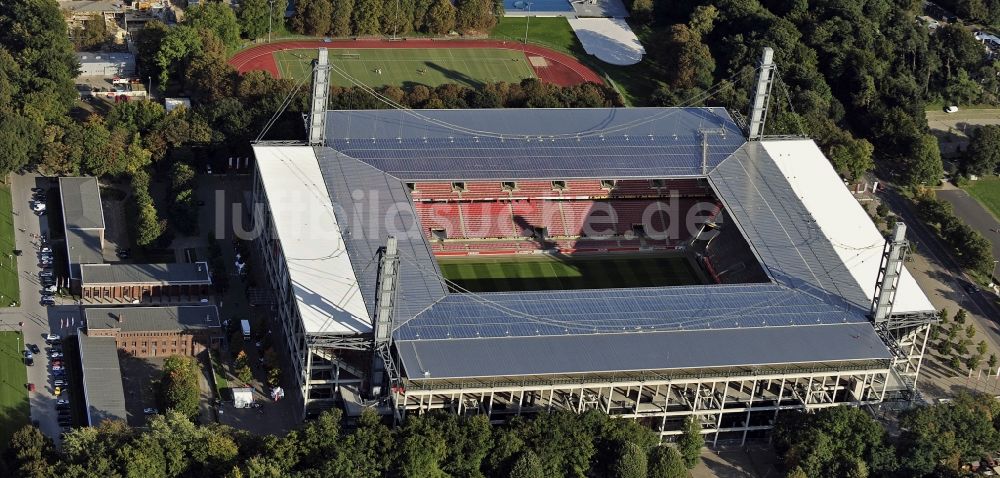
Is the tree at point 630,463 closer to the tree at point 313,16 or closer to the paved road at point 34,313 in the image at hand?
the paved road at point 34,313

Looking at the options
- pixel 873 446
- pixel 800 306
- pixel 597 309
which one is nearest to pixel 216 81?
pixel 597 309

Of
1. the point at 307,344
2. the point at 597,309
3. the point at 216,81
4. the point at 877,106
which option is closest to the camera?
the point at 307,344

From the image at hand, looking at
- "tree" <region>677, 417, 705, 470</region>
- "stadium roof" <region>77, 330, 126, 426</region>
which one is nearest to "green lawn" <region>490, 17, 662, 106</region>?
"tree" <region>677, 417, 705, 470</region>

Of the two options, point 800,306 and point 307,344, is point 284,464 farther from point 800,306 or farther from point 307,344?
point 800,306

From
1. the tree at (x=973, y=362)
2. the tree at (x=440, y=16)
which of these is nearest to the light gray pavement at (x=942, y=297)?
the tree at (x=973, y=362)

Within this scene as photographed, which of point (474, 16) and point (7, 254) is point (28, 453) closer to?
point (7, 254)

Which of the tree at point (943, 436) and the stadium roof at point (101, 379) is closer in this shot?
the stadium roof at point (101, 379)
